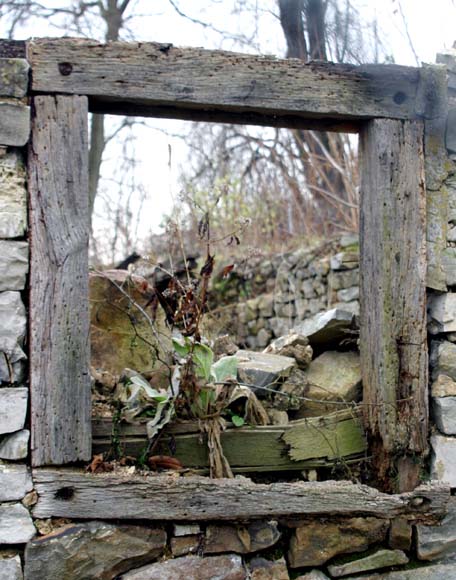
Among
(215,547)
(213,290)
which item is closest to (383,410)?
(215,547)

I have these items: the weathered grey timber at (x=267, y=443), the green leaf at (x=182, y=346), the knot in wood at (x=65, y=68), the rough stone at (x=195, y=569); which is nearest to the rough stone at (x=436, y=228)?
the weathered grey timber at (x=267, y=443)

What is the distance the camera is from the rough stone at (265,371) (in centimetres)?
364

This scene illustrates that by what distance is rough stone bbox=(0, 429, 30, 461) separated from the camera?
9.68ft

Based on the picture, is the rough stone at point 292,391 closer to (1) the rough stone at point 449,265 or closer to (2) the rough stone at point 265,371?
(2) the rough stone at point 265,371

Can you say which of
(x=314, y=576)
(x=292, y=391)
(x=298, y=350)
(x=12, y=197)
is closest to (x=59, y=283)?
(x=12, y=197)

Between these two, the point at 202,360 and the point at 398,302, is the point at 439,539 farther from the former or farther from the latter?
the point at 202,360

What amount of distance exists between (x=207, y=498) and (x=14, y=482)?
825mm

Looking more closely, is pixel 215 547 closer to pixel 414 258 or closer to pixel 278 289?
pixel 414 258

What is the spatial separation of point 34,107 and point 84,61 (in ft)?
0.99

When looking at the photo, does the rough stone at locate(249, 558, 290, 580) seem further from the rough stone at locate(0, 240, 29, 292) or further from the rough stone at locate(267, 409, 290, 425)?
the rough stone at locate(0, 240, 29, 292)

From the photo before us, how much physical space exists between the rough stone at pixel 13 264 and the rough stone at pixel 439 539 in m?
2.16

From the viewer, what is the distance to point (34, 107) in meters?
3.05

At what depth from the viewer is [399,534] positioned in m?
3.33

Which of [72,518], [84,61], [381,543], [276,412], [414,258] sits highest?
[84,61]
